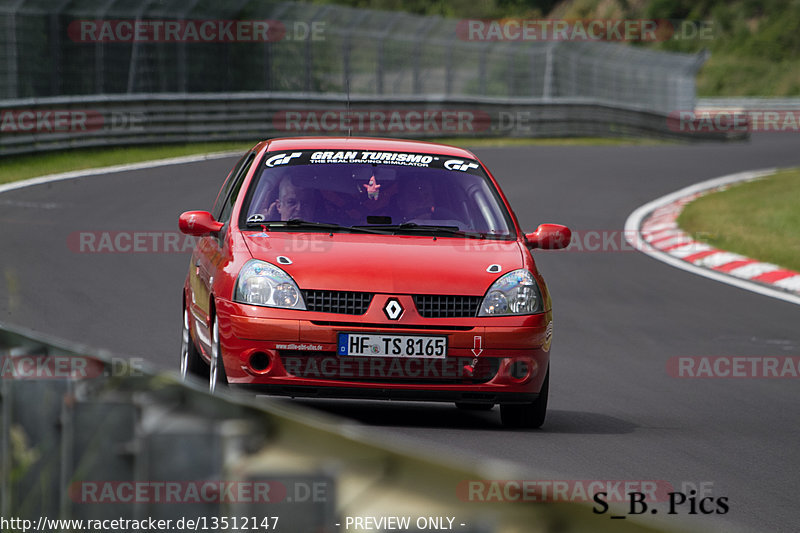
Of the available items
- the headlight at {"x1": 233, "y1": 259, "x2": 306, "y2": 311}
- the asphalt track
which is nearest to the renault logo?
the headlight at {"x1": 233, "y1": 259, "x2": 306, "y2": 311}

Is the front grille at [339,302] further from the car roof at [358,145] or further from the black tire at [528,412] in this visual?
the car roof at [358,145]

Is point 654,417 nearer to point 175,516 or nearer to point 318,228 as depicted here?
point 318,228

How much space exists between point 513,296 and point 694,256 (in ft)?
31.2

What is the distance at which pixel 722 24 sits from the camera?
95.6 meters

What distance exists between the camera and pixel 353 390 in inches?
275

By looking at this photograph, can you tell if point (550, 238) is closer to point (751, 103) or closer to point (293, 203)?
point (293, 203)

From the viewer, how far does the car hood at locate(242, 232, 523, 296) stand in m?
7.00

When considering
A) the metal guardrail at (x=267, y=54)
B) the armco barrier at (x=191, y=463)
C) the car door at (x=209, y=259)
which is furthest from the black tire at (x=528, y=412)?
the metal guardrail at (x=267, y=54)

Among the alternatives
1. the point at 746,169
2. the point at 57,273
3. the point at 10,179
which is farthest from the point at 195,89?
the point at 57,273

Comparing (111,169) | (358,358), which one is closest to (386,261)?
(358,358)

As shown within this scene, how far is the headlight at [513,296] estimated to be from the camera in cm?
715

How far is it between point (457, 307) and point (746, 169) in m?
23.1

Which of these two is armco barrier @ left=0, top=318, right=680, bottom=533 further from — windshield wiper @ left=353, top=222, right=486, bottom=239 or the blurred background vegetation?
the blurred background vegetation

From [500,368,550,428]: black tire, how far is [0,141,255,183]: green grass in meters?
13.5
